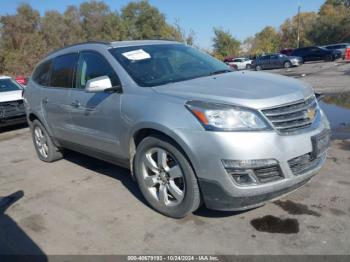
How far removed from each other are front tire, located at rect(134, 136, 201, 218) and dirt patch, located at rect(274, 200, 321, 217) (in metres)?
0.97

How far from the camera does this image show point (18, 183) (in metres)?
5.34

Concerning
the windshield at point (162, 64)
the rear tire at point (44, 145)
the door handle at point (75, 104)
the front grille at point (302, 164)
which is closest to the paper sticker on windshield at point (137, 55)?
the windshield at point (162, 64)

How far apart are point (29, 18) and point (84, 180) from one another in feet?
181

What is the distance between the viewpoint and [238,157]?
121 inches

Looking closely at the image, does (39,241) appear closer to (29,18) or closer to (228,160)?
(228,160)

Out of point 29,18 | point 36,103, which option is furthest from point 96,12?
point 36,103

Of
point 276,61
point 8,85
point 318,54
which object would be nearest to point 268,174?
point 8,85

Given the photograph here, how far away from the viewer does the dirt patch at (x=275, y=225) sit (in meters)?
3.37

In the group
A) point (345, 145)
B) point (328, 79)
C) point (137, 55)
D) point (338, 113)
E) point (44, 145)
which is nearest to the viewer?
point (137, 55)

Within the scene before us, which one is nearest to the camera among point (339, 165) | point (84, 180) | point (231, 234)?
point (231, 234)

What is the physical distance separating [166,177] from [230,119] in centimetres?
97

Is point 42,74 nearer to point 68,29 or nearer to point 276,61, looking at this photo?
point 276,61

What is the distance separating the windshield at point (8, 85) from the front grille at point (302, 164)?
9.18m

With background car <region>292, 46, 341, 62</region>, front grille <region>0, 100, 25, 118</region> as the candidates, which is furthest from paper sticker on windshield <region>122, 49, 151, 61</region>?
background car <region>292, 46, 341, 62</region>
